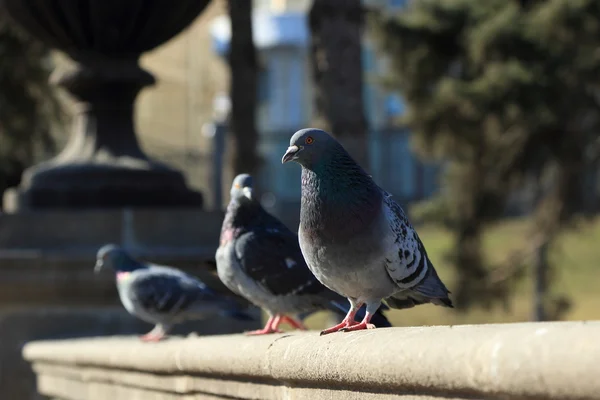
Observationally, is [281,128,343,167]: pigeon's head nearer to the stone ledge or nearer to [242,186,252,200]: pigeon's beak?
the stone ledge

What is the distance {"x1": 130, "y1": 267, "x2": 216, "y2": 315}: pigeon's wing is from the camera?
6.08 metres

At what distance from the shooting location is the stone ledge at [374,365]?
261cm

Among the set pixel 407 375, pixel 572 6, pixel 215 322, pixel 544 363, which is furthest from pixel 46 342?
pixel 572 6

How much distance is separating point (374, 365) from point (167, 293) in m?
2.90

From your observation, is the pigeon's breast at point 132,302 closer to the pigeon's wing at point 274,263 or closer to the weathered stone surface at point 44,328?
the weathered stone surface at point 44,328

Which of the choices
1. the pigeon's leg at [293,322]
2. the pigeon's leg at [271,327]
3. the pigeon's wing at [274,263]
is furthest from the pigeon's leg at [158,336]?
the pigeon's wing at [274,263]

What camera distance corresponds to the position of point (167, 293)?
610cm

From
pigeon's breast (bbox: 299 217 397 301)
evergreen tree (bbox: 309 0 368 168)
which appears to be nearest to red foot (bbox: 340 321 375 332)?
pigeon's breast (bbox: 299 217 397 301)

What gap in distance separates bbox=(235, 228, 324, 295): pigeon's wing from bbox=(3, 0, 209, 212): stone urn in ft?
8.03

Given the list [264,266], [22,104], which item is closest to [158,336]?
[264,266]

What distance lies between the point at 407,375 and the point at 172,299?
3100 millimetres

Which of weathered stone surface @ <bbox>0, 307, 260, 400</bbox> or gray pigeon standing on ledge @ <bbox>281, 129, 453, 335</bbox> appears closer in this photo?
gray pigeon standing on ledge @ <bbox>281, 129, 453, 335</bbox>

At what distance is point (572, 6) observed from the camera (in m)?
15.7

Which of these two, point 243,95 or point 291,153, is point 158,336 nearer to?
point 291,153
